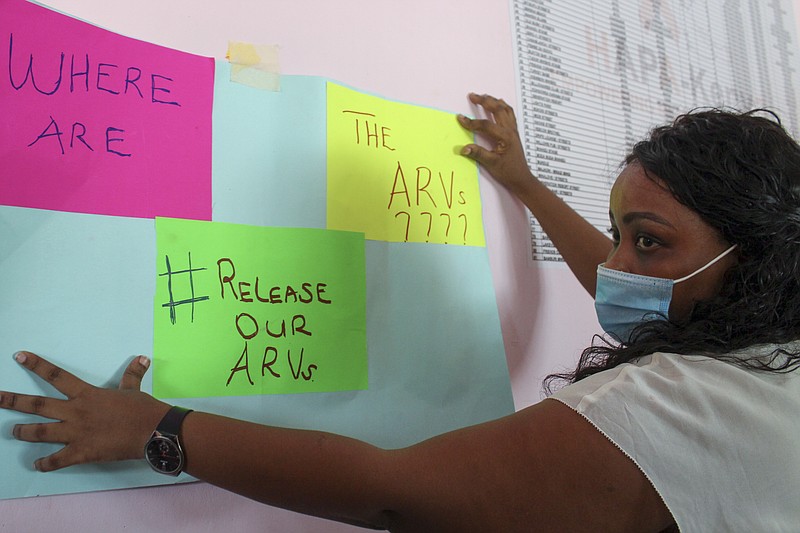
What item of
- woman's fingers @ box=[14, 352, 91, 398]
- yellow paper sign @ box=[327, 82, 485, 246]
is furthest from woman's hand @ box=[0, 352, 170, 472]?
yellow paper sign @ box=[327, 82, 485, 246]

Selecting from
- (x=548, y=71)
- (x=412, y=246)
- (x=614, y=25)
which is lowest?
(x=412, y=246)

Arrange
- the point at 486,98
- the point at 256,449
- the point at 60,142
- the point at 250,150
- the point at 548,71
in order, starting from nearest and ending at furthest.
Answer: the point at 256,449 → the point at 60,142 → the point at 250,150 → the point at 486,98 → the point at 548,71

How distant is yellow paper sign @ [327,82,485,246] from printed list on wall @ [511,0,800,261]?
0.17 meters

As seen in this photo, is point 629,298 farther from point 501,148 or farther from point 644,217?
point 501,148

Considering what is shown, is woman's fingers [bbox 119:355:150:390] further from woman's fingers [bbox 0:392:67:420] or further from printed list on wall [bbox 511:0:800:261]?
printed list on wall [bbox 511:0:800:261]

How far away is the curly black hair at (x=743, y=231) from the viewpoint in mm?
659

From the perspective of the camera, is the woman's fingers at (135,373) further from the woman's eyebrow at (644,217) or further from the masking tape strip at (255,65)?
the woman's eyebrow at (644,217)

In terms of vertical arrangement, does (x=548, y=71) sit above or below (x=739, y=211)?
above

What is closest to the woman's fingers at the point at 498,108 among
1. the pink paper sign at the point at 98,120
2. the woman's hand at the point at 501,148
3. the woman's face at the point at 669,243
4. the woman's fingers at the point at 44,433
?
the woman's hand at the point at 501,148

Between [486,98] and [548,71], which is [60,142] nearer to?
[486,98]

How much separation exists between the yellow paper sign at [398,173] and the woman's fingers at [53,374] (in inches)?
14.7

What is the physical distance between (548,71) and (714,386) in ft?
2.44

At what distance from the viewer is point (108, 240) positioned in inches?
25.9

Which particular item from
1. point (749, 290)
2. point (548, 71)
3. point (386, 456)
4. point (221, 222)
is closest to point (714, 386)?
point (749, 290)
